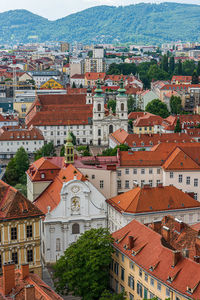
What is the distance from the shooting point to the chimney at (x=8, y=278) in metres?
38.1

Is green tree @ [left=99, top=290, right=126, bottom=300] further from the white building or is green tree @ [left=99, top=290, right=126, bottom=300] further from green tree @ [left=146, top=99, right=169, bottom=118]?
green tree @ [left=146, top=99, right=169, bottom=118]

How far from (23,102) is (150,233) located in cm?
13157

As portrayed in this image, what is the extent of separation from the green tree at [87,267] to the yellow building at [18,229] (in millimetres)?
3841

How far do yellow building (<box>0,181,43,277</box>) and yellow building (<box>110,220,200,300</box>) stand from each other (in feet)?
29.5

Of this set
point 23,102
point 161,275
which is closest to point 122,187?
point 161,275

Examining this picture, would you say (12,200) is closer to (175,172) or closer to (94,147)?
(175,172)

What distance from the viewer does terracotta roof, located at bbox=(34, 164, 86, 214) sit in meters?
65.2

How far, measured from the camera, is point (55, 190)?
Answer: 6750 centimetres

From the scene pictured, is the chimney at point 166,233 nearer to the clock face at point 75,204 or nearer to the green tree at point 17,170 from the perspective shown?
the clock face at point 75,204

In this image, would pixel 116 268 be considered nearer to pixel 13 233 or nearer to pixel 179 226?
pixel 179 226

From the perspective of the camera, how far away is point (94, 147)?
458 feet

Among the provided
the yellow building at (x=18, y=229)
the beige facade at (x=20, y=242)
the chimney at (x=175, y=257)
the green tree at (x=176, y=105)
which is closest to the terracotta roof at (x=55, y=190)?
the beige facade at (x=20, y=242)

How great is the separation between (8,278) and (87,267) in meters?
13.5

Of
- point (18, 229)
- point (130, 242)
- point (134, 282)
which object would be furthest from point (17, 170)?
point (134, 282)
